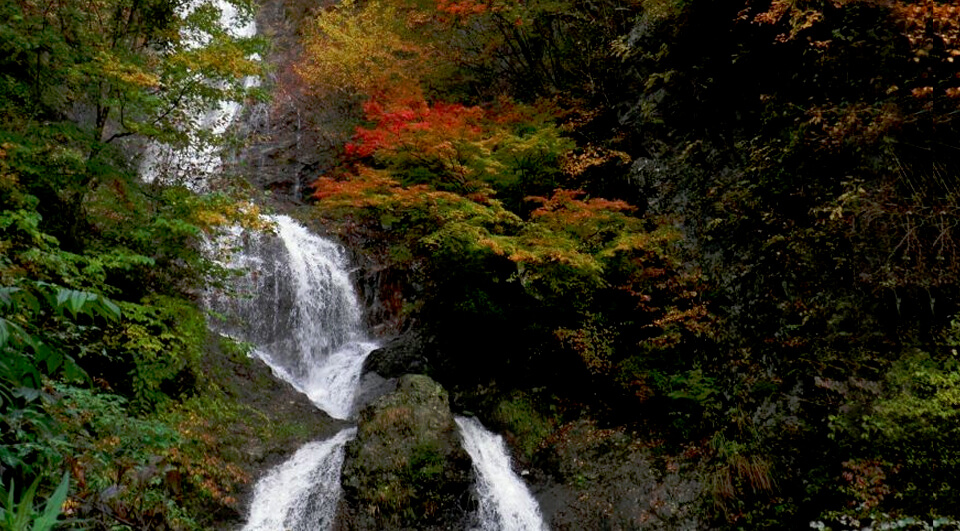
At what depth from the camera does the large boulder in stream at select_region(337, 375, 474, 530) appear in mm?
7809

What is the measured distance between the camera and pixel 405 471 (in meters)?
8.12

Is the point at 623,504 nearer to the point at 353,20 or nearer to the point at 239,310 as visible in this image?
the point at 239,310

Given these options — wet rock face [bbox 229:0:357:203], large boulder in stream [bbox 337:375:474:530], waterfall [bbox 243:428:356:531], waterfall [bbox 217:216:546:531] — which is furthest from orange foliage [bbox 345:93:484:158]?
wet rock face [bbox 229:0:357:203]

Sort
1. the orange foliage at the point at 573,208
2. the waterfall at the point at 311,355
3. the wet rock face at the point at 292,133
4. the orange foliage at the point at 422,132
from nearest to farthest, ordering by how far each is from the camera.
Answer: the waterfall at the point at 311,355 < the orange foliage at the point at 573,208 < the orange foliage at the point at 422,132 < the wet rock face at the point at 292,133

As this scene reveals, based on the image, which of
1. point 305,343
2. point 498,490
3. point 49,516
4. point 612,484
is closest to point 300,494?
point 498,490

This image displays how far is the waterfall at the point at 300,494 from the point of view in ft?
25.4

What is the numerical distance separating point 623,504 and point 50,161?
9.21 m

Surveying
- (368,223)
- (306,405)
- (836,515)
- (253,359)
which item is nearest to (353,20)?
(368,223)

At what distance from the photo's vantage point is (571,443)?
30.6 feet

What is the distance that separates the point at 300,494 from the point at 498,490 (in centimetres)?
317

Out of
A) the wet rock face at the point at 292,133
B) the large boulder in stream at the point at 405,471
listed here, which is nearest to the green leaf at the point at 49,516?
the large boulder in stream at the point at 405,471

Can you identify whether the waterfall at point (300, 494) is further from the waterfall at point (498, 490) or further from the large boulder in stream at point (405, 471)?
the waterfall at point (498, 490)

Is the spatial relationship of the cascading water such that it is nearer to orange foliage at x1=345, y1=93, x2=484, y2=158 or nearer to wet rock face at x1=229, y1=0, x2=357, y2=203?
orange foliage at x1=345, y1=93, x2=484, y2=158

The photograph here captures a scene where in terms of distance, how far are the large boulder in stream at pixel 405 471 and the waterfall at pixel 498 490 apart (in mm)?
331
